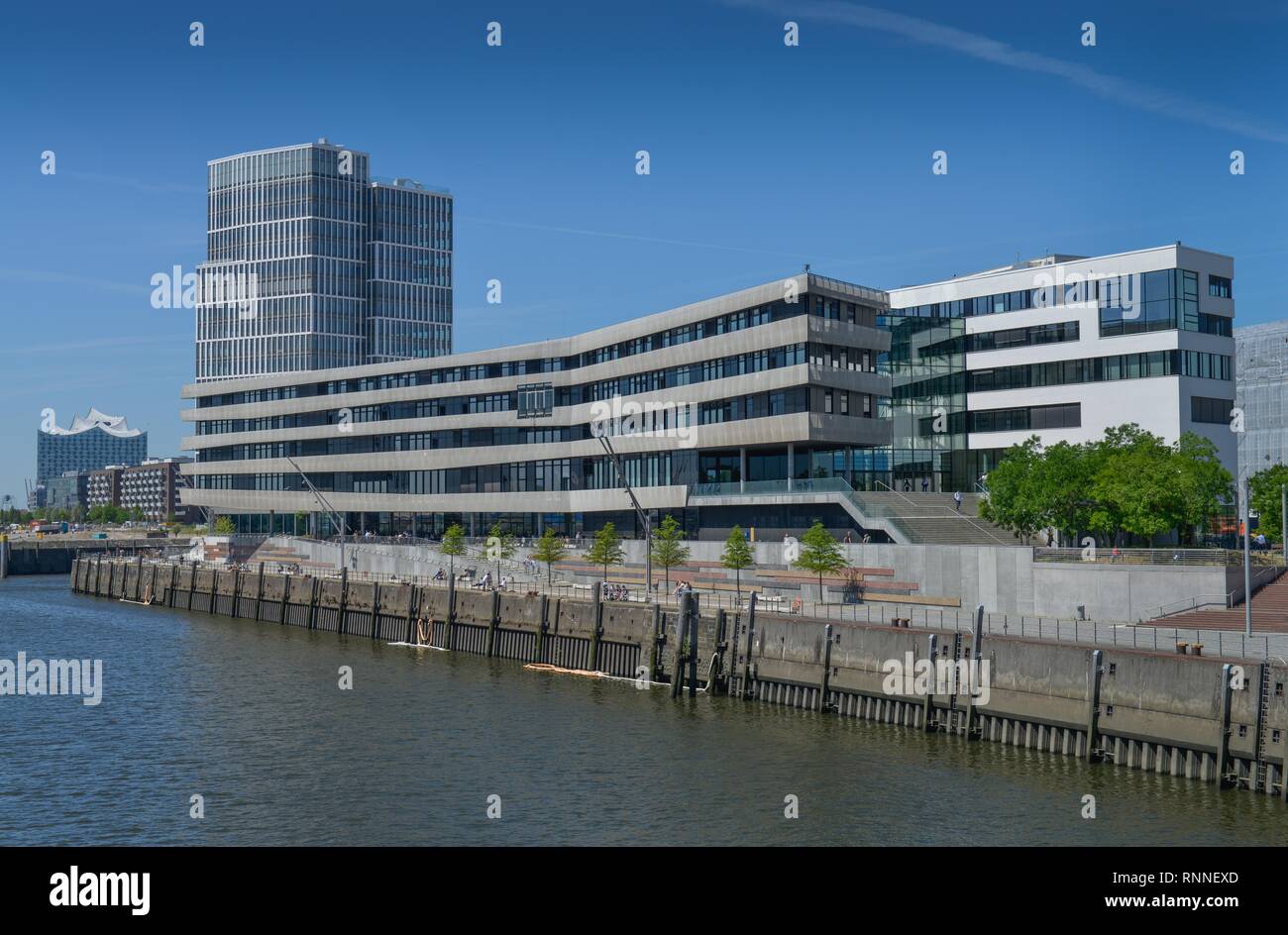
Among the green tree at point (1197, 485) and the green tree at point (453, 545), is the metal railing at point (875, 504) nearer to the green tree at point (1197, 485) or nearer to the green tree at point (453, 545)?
the green tree at point (1197, 485)

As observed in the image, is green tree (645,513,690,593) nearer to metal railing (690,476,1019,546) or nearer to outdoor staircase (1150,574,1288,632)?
metal railing (690,476,1019,546)

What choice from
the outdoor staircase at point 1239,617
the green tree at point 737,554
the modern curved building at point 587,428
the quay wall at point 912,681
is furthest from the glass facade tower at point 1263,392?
the quay wall at point 912,681

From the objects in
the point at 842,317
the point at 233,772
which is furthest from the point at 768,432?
the point at 233,772

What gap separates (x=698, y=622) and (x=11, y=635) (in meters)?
52.1

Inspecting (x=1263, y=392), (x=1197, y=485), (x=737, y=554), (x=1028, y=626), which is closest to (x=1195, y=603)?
(x=1028, y=626)

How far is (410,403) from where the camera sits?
417 feet

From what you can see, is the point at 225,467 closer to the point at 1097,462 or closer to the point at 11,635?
the point at 11,635

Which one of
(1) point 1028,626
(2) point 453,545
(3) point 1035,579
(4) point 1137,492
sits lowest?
(1) point 1028,626

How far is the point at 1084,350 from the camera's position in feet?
276

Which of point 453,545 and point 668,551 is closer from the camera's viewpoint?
point 668,551

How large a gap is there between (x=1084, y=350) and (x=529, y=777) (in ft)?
193

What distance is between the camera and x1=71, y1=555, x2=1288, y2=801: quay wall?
36656 millimetres

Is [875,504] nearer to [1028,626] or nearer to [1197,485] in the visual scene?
[1197,485]

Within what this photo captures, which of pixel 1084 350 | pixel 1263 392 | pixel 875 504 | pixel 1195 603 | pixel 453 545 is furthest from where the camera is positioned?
pixel 1263 392
